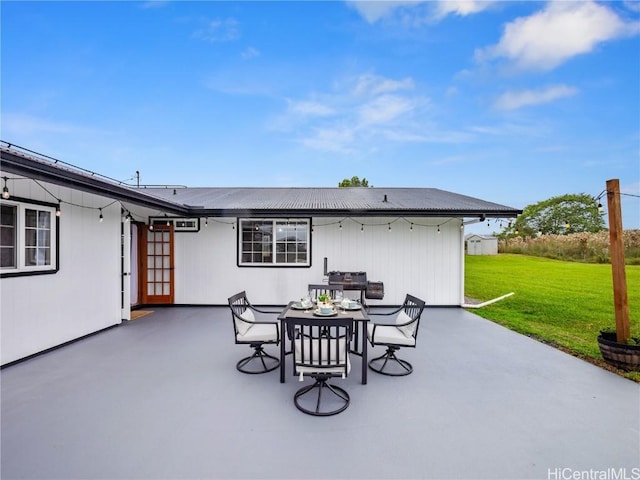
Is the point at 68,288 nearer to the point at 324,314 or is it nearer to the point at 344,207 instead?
the point at 324,314

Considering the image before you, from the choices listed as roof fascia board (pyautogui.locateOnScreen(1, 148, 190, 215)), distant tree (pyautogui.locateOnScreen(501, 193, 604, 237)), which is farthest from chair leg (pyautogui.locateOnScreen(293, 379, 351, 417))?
distant tree (pyautogui.locateOnScreen(501, 193, 604, 237))

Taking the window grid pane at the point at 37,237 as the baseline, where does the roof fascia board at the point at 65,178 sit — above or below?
above

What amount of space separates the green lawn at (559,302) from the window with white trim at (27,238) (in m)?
7.71

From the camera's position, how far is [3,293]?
130 inches

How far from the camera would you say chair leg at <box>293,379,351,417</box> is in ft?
7.93

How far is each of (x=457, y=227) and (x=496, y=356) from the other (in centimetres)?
364

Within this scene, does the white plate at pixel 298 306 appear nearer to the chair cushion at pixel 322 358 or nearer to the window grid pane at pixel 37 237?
the chair cushion at pixel 322 358

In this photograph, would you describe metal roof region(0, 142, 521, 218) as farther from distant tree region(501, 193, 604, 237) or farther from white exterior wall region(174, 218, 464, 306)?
distant tree region(501, 193, 604, 237)

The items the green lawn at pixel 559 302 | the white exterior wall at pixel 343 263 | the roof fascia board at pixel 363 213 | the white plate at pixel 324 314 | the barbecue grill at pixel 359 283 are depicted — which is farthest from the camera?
the white exterior wall at pixel 343 263

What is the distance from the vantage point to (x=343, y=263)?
6809mm

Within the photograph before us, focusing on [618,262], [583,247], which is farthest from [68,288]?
[583,247]

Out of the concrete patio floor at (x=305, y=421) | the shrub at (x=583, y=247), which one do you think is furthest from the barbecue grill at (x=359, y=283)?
the shrub at (x=583, y=247)

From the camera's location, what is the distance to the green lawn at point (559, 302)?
15.4 ft

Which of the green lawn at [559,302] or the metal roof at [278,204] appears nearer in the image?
the metal roof at [278,204]
